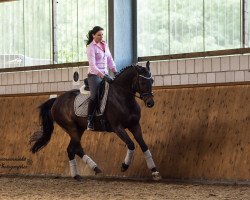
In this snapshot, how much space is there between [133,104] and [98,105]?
1.78 ft

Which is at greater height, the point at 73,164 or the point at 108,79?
the point at 108,79

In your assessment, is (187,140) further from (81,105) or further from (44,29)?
(44,29)

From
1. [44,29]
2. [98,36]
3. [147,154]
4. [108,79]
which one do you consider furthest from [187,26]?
[44,29]

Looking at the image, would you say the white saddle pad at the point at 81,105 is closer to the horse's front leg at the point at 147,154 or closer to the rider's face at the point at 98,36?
the rider's face at the point at 98,36

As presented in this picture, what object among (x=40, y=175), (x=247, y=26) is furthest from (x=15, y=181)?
(x=247, y=26)

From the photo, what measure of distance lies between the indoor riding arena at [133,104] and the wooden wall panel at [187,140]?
0.05ft

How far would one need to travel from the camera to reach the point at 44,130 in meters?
10.0

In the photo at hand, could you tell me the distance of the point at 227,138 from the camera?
347 inches

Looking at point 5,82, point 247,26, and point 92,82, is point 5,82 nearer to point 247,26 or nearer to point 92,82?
point 92,82

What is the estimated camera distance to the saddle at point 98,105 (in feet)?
29.9

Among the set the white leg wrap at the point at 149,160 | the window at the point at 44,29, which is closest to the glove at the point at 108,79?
the white leg wrap at the point at 149,160

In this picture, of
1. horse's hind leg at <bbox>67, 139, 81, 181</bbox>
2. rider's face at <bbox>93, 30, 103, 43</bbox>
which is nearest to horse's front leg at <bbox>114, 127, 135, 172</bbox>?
horse's hind leg at <bbox>67, 139, 81, 181</bbox>

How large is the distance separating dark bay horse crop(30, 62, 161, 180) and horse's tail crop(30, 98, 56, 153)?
180 mm

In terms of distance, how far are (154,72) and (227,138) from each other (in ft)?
6.63
